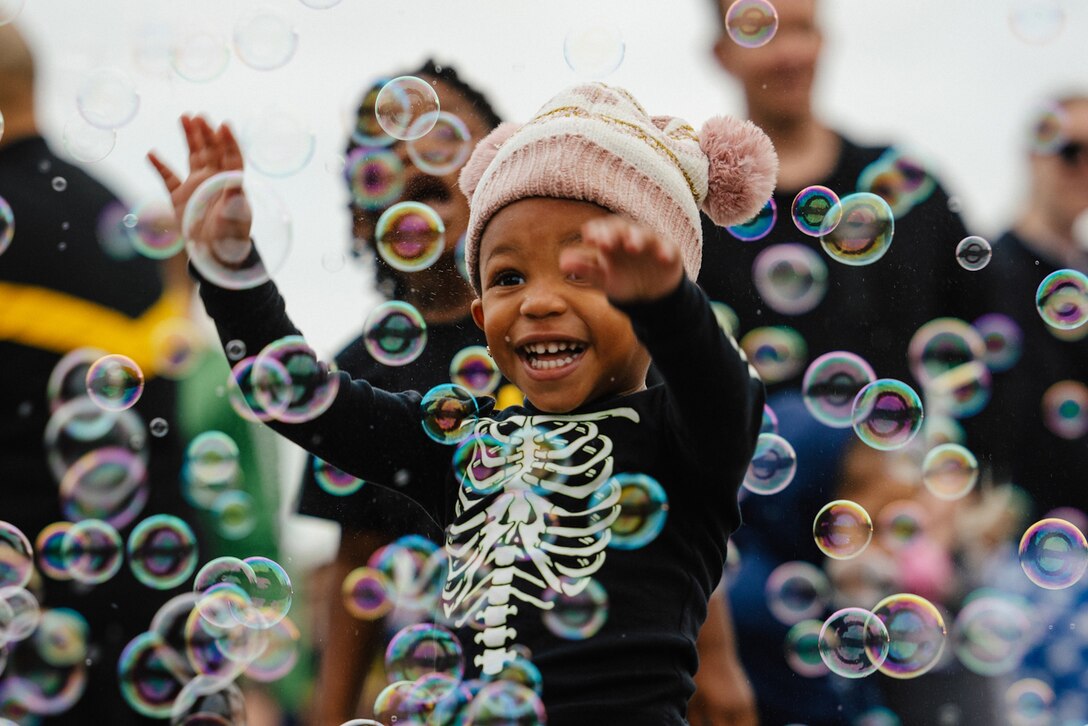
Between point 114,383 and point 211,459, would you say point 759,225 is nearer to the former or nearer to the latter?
point 211,459

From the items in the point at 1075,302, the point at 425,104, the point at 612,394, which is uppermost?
the point at 425,104

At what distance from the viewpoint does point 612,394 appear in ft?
6.59

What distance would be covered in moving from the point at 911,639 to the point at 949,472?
0.45m

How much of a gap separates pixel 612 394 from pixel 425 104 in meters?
0.95

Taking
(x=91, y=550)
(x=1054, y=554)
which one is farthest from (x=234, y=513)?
(x=1054, y=554)

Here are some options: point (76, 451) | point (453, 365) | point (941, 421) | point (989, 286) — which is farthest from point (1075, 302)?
point (76, 451)

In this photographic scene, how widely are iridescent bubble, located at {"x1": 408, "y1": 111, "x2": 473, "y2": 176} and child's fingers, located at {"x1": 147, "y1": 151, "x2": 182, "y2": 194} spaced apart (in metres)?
0.63

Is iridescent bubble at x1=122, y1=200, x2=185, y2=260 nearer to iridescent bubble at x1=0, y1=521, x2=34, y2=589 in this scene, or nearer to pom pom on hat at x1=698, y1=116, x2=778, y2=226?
iridescent bubble at x1=0, y1=521, x2=34, y2=589

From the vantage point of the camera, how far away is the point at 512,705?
175 cm

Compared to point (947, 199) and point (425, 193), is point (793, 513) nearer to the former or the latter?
point (947, 199)

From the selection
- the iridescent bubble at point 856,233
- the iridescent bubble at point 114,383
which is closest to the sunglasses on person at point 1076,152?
the iridescent bubble at point 856,233

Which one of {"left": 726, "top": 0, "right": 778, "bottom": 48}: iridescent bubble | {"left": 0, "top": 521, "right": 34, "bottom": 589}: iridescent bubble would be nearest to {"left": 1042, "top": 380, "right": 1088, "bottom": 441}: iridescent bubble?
{"left": 726, "top": 0, "right": 778, "bottom": 48}: iridescent bubble

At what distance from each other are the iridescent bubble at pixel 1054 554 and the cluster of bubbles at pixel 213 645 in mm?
1550

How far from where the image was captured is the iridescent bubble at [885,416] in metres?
2.64
